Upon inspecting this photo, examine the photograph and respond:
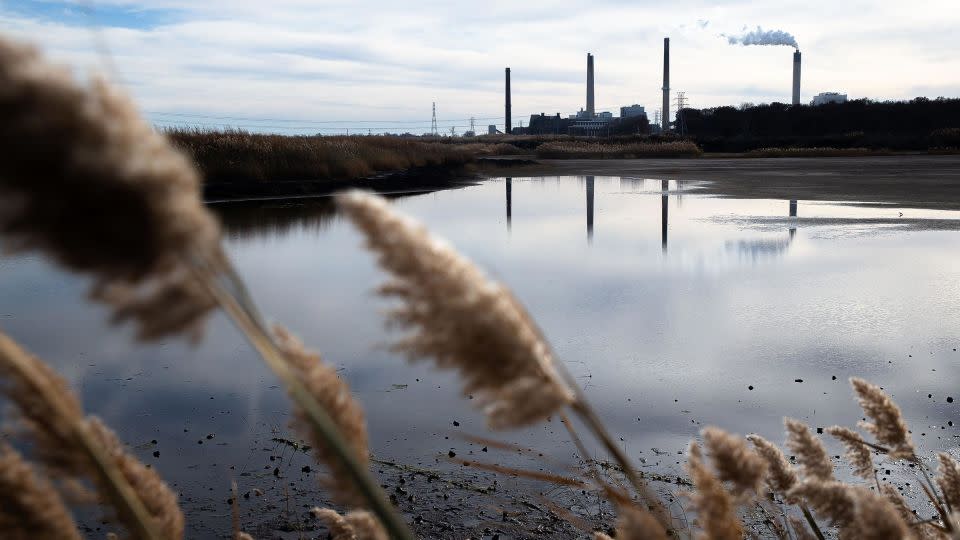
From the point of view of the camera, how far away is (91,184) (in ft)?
1.68

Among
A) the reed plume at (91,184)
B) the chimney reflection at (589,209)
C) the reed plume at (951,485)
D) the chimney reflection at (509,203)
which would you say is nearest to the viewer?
the reed plume at (91,184)

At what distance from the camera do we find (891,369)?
541 cm

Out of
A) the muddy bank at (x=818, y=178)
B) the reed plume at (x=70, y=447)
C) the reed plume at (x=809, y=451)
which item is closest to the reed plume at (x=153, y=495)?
the reed plume at (x=70, y=447)

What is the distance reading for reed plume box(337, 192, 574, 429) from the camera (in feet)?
2.18

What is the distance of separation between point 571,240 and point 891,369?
6.99 metres

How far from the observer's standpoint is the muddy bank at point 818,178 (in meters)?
18.5

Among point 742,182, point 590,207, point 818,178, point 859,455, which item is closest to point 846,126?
point 818,178

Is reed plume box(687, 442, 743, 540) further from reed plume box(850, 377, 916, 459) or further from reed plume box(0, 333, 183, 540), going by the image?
reed plume box(0, 333, 183, 540)

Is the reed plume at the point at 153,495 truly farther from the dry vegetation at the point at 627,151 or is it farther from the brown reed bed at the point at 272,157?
the dry vegetation at the point at 627,151

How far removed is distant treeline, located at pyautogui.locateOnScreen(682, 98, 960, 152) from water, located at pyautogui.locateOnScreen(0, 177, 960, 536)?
127ft

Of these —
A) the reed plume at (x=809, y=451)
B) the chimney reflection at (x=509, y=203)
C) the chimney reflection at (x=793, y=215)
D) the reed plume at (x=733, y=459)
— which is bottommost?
the chimney reflection at (x=793, y=215)

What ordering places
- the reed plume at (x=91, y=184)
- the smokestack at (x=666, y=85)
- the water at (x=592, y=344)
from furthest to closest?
the smokestack at (x=666, y=85)
the water at (x=592, y=344)
the reed plume at (x=91, y=184)

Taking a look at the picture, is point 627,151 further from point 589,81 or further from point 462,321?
point 462,321

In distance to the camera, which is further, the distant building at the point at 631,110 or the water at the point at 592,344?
the distant building at the point at 631,110
